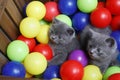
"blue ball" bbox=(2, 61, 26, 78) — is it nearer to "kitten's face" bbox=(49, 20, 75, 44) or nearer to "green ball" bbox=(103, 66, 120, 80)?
"kitten's face" bbox=(49, 20, 75, 44)

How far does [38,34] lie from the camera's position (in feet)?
7.61

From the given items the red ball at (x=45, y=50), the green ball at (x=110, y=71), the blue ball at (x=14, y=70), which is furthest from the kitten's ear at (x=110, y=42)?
the blue ball at (x=14, y=70)

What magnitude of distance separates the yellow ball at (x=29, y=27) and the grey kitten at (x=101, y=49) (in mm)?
512

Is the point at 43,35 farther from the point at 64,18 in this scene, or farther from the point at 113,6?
the point at 113,6

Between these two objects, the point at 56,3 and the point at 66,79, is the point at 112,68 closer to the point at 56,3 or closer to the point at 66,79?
the point at 66,79

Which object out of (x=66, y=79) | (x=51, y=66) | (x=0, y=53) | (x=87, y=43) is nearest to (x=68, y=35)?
(x=87, y=43)

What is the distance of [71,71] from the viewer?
1.88m

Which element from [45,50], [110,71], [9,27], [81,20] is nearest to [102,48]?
[110,71]

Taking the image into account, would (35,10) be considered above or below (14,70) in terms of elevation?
above

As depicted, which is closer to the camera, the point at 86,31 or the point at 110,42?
the point at 110,42

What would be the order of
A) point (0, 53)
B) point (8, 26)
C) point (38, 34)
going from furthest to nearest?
point (38, 34) < point (8, 26) < point (0, 53)

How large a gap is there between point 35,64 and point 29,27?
0.40 metres

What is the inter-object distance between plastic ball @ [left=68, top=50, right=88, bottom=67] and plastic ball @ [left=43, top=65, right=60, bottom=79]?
0.63 ft

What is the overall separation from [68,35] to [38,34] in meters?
0.32
